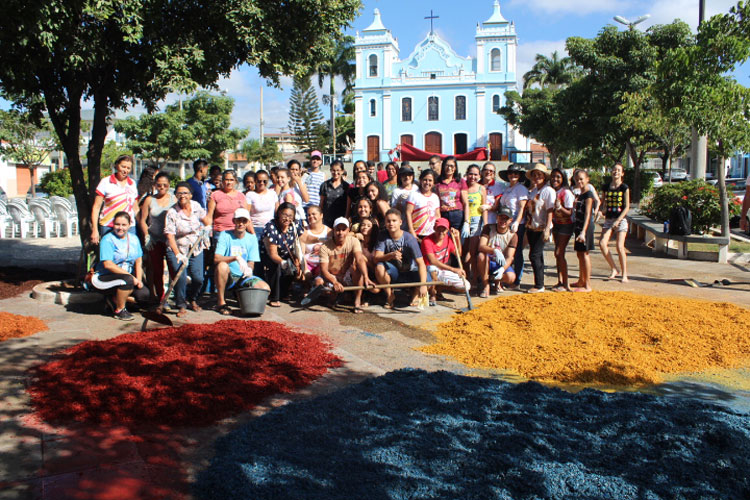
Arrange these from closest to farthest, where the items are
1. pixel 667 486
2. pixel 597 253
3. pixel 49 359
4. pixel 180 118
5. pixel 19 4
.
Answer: pixel 667 486 → pixel 49 359 → pixel 19 4 → pixel 597 253 → pixel 180 118

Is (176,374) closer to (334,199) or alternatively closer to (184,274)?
(184,274)

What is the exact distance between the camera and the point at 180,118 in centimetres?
4138

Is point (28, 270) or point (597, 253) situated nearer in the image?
point (28, 270)

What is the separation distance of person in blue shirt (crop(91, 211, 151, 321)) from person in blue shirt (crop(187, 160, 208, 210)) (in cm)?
186

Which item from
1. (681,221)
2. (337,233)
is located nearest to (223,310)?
(337,233)

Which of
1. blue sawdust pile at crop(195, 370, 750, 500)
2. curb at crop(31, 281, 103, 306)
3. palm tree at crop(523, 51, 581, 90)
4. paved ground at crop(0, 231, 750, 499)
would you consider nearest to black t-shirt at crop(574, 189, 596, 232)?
paved ground at crop(0, 231, 750, 499)

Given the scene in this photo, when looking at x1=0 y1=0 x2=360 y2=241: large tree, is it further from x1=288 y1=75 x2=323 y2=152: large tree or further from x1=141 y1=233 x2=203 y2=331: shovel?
x1=288 y1=75 x2=323 y2=152: large tree

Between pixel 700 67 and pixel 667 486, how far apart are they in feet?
28.9

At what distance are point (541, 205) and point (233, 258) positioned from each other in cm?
427

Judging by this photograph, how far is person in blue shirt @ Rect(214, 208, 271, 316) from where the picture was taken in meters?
7.93

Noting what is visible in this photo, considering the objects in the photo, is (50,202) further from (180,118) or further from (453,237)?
(180,118)

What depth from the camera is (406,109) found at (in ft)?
191

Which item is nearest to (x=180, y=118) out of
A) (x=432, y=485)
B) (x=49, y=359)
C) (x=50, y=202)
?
(x=50, y=202)

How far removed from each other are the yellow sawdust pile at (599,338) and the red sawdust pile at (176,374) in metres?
1.57
